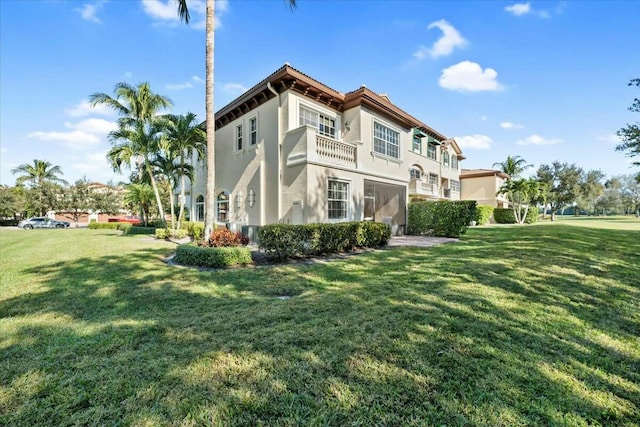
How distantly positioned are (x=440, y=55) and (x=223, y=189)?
46.1ft

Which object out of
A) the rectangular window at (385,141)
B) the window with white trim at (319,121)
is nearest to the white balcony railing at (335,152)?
the window with white trim at (319,121)

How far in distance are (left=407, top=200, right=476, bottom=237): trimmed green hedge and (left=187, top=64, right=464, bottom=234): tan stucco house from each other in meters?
0.82

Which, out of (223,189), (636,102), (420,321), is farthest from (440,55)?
(420,321)

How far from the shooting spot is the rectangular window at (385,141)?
1536cm

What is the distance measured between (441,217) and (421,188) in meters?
10.1

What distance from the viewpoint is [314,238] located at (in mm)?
9367

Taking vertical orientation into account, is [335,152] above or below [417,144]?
below

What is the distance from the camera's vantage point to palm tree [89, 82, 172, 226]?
17.2 m

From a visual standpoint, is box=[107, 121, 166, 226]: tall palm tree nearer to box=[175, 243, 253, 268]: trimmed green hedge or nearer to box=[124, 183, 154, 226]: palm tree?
box=[124, 183, 154, 226]: palm tree

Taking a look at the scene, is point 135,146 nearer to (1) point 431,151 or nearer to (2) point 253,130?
(2) point 253,130

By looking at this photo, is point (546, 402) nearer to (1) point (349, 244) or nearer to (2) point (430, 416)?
(2) point (430, 416)

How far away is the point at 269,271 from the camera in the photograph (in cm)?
730

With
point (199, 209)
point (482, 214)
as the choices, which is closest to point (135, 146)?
point (199, 209)

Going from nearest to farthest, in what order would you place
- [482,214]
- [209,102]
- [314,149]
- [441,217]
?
[209,102] < [314,149] < [441,217] < [482,214]
